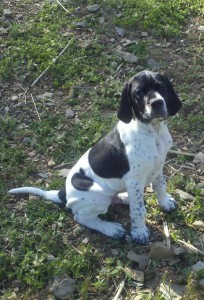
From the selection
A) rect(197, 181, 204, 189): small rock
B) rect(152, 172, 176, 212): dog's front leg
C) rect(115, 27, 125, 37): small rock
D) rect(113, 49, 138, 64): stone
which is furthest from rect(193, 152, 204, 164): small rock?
rect(115, 27, 125, 37): small rock

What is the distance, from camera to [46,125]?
698cm

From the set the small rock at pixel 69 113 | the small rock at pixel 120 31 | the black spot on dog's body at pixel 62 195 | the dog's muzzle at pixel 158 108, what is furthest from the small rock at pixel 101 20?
the dog's muzzle at pixel 158 108

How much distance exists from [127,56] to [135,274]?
3.53 m

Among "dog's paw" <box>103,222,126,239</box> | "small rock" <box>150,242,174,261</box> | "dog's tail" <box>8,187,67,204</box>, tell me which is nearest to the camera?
"small rock" <box>150,242,174,261</box>

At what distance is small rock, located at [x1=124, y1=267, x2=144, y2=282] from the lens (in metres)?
5.12

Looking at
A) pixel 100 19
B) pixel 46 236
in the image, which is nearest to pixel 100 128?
pixel 46 236

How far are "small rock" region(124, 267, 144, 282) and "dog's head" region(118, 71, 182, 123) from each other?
4.33ft

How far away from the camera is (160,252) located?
5.24 m

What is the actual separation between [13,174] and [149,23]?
10.4 ft

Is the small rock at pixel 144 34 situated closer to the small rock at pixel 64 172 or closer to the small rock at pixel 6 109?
the small rock at pixel 6 109

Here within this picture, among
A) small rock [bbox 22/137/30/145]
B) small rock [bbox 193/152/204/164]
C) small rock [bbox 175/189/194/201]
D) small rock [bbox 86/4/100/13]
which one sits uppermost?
small rock [bbox 86/4/100/13]

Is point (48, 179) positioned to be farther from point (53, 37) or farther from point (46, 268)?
point (53, 37)

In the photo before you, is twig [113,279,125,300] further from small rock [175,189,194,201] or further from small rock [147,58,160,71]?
small rock [147,58,160,71]

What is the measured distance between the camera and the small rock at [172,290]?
492 centimetres
